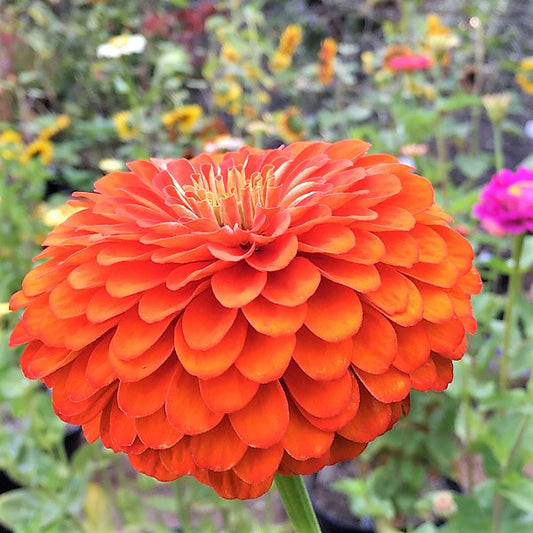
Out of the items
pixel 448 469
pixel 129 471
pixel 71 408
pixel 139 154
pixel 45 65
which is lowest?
pixel 129 471

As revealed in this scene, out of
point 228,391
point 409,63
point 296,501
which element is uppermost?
point 228,391

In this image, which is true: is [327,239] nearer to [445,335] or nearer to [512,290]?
[445,335]

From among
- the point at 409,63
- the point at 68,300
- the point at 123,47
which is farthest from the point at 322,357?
the point at 409,63

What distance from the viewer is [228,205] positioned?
12.0 inches

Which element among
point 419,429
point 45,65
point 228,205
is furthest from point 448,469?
point 45,65

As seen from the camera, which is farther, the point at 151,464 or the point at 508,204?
the point at 508,204

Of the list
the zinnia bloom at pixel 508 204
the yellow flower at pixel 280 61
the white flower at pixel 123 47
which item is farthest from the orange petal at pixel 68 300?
the yellow flower at pixel 280 61

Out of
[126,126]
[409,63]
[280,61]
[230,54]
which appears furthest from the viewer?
[280,61]

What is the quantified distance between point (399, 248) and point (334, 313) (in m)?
0.05

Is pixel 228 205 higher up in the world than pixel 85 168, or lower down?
higher up

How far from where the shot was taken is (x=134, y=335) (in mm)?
247

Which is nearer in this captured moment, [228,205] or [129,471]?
[228,205]

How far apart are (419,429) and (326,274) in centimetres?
71

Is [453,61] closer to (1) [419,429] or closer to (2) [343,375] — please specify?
(1) [419,429]
